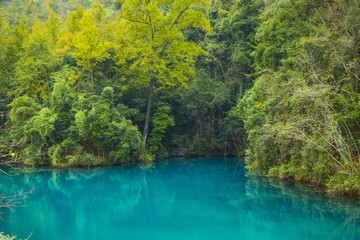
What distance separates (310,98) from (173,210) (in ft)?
19.0

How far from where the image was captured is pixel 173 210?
933 cm

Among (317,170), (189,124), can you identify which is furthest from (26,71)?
(317,170)

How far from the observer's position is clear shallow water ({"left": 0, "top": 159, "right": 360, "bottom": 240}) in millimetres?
7332

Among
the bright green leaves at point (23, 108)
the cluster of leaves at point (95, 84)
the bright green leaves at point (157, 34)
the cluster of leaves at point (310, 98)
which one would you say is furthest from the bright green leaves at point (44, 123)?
the cluster of leaves at point (310, 98)

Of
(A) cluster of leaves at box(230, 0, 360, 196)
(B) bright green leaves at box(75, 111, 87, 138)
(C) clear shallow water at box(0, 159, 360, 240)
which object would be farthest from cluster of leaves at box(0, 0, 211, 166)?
(A) cluster of leaves at box(230, 0, 360, 196)

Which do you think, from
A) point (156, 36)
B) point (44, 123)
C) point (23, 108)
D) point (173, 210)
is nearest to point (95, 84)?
point (44, 123)

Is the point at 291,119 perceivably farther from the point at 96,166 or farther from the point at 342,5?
the point at 96,166

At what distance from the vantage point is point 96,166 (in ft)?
56.0

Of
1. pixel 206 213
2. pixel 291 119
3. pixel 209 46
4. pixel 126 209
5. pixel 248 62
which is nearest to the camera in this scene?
pixel 206 213

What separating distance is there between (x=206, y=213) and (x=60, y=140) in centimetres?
1111

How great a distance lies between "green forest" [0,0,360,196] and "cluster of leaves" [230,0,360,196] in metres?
0.05

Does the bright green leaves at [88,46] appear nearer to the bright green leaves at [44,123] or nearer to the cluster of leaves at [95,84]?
the cluster of leaves at [95,84]

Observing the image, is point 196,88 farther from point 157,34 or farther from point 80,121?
point 80,121

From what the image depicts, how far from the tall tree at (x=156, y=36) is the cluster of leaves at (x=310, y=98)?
236 inches
